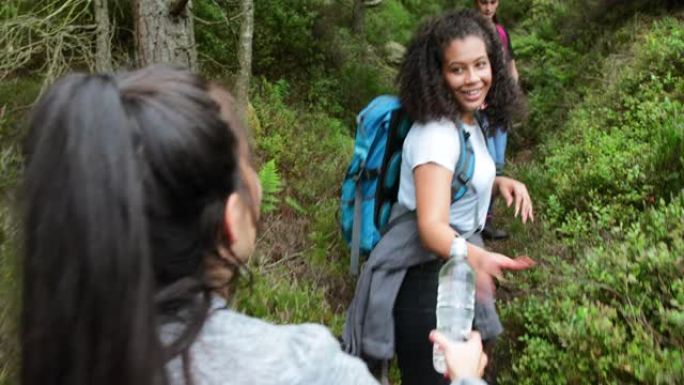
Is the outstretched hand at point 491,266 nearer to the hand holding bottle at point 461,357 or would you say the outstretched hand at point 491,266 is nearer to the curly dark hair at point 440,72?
the hand holding bottle at point 461,357

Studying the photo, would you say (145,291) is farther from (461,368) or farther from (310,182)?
(310,182)

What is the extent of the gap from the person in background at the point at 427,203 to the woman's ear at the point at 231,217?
1.13 meters

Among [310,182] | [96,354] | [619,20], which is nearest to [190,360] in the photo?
[96,354]

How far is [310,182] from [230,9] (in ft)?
12.8

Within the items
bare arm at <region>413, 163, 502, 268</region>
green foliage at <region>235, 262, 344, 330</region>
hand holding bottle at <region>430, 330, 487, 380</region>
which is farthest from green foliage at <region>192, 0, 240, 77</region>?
hand holding bottle at <region>430, 330, 487, 380</region>

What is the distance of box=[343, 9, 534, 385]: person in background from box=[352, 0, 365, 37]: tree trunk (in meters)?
10.5

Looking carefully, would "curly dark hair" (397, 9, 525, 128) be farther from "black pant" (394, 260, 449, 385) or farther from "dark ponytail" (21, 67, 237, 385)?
"dark ponytail" (21, 67, 237, 385)

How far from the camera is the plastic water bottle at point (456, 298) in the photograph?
218 centimetres

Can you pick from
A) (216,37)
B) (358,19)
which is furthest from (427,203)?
(358,19)

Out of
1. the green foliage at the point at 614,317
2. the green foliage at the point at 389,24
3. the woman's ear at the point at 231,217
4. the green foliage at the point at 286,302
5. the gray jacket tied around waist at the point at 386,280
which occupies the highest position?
the green foliage at the point at 389,24

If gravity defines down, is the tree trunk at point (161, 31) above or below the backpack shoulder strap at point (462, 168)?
above

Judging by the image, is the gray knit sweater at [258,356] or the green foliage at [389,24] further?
the green foliage at [389,24]

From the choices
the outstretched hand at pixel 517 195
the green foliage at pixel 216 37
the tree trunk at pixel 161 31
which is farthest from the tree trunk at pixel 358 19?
the outstretched hand at pixel 517 195

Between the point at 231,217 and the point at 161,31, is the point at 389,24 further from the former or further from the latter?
the point at 231,217
